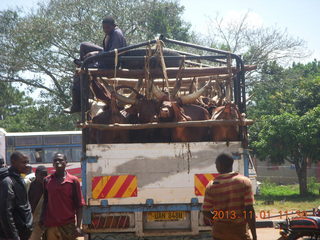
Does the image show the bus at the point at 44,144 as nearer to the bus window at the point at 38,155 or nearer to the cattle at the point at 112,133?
the bus window at the point at 38,155

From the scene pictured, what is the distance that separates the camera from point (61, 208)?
6.24 m

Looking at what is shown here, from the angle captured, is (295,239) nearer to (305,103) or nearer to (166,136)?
(166,136)

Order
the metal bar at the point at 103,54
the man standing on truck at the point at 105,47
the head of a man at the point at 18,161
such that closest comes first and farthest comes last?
the head of a man at the point at 18,161, the metal bar at the point at 103,54, the man standing on truck at the point at 105,47

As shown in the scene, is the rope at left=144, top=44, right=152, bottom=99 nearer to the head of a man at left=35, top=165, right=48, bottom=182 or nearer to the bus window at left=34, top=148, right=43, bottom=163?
the head of a man at left=35, top=165, right=48, bottom=182

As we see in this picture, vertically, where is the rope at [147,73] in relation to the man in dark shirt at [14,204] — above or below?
above

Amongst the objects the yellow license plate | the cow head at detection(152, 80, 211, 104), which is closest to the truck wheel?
the yellow license plate

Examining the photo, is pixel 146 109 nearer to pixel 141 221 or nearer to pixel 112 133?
pixel 112 133

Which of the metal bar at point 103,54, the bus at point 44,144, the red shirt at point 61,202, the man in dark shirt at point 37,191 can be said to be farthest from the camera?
the bus at point 44,144

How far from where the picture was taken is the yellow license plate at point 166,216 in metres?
6.64

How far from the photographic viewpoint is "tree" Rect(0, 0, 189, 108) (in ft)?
78.8

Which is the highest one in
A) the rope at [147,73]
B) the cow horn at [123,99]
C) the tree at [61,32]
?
the tree at [61,32]

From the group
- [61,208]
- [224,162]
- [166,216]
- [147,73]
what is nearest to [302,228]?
[166,216]

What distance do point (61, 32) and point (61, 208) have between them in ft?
61.3

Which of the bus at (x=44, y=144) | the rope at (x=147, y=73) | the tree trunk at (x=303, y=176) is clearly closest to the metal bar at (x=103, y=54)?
the rope at (x=147, y=73)
